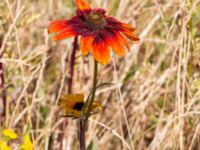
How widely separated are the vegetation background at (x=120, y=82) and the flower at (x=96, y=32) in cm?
26

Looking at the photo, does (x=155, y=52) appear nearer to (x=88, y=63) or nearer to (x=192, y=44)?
(x=88, y=63)

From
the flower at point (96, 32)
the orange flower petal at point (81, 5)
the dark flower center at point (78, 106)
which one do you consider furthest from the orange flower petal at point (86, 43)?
the dark flower center at point (78, 106)

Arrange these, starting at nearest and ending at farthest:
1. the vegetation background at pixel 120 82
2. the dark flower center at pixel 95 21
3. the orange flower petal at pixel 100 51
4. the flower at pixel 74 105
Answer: the orange flower petal at pixel 100 51
the dark flower center at pixel 95 21
the flower at pixel 74 105
the vegetation background at pixel 120 82

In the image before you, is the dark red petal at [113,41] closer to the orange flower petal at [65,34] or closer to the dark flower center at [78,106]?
the orange flower petal at [65,34]

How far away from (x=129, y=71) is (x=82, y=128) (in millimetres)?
778

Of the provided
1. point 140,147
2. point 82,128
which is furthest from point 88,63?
point 82,128

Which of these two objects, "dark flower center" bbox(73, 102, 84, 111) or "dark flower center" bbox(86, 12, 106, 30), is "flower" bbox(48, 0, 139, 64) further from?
"dark flower center" bbox(73, 102, 84, 111)

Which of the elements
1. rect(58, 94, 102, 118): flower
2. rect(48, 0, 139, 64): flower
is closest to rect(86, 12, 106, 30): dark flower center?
rect(48, 0, 139, 64): flower

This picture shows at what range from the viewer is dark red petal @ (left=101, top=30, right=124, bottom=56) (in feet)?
3.38

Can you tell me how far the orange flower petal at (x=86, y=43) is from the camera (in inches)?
39.4

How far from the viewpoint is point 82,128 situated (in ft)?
3.69

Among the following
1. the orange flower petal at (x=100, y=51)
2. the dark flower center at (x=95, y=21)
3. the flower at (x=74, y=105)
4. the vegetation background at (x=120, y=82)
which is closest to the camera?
the orange flower petal at (x=100, y=51)

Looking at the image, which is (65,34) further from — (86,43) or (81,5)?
(81,5)

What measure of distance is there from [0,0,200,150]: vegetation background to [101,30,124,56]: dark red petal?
30 centimetres
